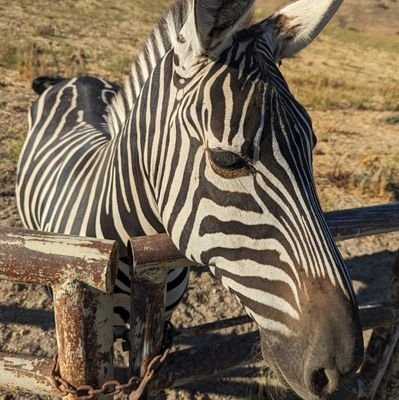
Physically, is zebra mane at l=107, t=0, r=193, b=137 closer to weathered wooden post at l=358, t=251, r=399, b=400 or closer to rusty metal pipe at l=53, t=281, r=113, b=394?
rusty metal pipe at l=53, t=281, r=113, b=394

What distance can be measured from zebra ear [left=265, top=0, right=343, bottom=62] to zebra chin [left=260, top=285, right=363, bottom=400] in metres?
1.00

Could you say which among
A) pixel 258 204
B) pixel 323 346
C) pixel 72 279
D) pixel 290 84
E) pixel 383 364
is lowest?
pixel 383 364

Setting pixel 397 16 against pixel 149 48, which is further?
pixel 397 16

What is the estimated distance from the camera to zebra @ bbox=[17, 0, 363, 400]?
1232 millimetres

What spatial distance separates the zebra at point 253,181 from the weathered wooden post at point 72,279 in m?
0.34

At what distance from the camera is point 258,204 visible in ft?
4.33

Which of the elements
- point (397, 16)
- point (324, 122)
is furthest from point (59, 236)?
point (397, 16)

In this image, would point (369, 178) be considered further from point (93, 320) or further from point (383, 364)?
point (93, 320)

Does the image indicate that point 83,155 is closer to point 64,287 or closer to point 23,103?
point 64,287

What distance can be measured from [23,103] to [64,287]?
6.94 metres

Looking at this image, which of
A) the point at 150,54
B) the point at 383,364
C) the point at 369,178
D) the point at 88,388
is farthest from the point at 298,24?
the point at 369,178

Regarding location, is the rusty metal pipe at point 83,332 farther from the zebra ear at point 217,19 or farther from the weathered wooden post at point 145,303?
the zebra ear at point 217,19

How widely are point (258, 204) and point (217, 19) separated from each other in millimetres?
576

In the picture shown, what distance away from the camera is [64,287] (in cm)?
115
